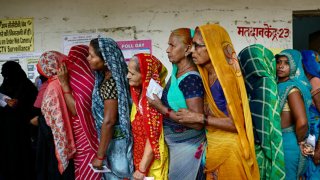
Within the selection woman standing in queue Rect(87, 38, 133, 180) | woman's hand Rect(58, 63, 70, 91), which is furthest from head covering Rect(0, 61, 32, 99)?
woman standing in queue Rect(87, 38, 133, 180)

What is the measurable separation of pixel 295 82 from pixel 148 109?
49.9 inches

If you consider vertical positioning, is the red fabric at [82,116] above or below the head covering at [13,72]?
below

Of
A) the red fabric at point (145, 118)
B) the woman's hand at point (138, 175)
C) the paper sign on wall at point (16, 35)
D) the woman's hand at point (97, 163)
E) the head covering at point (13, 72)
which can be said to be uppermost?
the paper sign on wall at point (16, 35)

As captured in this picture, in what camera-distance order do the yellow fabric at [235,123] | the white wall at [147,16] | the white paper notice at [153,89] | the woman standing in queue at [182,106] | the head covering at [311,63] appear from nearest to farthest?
the yellow fabric at [235,123] → the woman standing in queue at [182,106] → the white paper notice at [153,89] → the head covering at [311,63] → the white wall at [147,16]

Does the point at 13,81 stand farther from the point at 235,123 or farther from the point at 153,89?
the point at 235,123

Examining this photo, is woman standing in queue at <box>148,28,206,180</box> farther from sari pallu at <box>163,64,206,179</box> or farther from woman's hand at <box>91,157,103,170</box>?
woman's hand at <box>91,157,103,170</box>

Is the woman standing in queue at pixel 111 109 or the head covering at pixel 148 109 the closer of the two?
the head covering at pixel 148 109

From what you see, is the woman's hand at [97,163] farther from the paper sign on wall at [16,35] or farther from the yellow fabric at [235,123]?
the paper sign on wall at [16,35]

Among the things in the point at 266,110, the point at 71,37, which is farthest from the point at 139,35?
the point at 266,110

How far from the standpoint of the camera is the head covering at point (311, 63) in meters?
3.85

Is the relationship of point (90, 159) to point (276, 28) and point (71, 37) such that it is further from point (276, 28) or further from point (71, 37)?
point (276, 28)

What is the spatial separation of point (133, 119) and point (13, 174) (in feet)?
6.61

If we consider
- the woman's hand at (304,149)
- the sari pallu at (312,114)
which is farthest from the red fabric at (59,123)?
the sari pallu at (312,114)

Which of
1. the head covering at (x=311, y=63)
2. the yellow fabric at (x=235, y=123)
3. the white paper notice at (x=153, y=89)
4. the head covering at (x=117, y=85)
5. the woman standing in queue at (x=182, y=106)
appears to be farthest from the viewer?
the head covering at (x=311, y=63)
